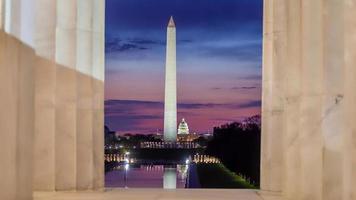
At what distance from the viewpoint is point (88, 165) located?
28.0m

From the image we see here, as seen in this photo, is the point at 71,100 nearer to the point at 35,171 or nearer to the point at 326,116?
the point at 35,171

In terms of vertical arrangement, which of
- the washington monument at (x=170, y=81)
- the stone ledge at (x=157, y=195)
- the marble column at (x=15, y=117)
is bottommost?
the stone ledge at (x=157, y=195)

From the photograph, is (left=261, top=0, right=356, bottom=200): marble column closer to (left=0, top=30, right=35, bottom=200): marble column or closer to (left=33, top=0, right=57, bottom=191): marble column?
(left=0, top=30, right=35, bottom=200): marble column

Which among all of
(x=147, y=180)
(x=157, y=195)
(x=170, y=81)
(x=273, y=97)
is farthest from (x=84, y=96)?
(x=170, y=81)

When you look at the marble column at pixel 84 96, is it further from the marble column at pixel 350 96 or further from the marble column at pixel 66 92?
the marble column at pixel 350 96

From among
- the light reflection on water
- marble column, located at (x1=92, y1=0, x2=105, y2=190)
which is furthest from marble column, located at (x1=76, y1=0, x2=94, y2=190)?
the light reflection on water

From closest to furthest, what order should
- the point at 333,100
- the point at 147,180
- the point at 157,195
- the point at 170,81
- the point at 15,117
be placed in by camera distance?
the point at 15,117 → the point at 333,100 → the point at 157,195 → the point at 147,180 → the point at 170,81

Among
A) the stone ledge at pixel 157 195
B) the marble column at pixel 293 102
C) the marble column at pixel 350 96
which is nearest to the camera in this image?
the marble column at pixel 350 96

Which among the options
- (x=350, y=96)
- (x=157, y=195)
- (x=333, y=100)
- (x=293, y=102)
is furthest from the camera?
(x=157, y=195)

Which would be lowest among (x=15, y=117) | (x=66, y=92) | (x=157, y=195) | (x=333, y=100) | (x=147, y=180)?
(x=147, y=180)

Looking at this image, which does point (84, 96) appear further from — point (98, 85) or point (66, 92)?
point (98, 85)

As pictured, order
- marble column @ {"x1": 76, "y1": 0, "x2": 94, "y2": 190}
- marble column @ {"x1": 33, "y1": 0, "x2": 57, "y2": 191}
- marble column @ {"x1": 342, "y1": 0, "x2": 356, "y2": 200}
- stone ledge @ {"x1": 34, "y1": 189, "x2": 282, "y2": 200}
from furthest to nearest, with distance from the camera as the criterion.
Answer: marble column @ {"x1": 76, "y1": 0, "x2": 94, "y2": 190}
marble column @ {"x1": 33, "y1": 0, "x2": 57, "y2": 191}
stone ledge @ {"x1": 34, "y1": 189, "x2": 282, "y2": 200}
marble column @ {"x1": 342, "y1": 0, "x2": 356, "y2": 200}

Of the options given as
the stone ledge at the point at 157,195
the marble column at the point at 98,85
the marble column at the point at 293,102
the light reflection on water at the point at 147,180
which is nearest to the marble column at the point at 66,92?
the marble column at the point at 98,85

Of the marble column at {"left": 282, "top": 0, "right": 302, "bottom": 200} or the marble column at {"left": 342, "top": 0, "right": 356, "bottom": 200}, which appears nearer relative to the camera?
the marble column at {"left": 342, "top": 0, "right": 356, "bottom": 200}
